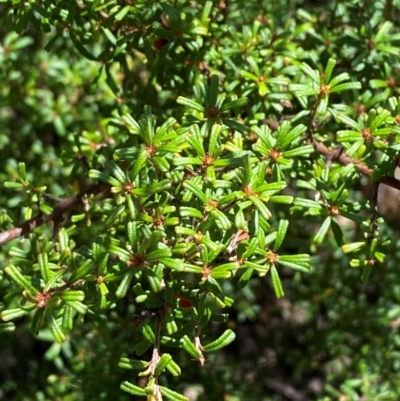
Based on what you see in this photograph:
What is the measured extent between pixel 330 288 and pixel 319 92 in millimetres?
960

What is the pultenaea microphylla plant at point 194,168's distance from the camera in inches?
42.3

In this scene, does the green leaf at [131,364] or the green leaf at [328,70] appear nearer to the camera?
the green leaf at [131,364]

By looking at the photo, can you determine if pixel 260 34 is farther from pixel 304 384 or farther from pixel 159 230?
pixel 304 384

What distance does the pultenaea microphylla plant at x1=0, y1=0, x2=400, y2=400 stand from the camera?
107cm

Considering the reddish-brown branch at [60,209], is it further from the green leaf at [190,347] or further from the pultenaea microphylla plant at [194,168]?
the green leaf at [190,347]

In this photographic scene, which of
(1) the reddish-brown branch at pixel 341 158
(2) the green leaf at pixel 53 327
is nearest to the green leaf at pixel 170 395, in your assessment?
(2) the green leaf at pixel 53 327

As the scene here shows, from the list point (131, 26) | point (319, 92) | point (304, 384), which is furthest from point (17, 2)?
point (304, 384)

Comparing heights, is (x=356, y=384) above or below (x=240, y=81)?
below

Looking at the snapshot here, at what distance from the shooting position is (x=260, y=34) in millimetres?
1567

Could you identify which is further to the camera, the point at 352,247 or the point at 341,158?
the point at 341,158

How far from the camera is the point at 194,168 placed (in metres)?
1.18

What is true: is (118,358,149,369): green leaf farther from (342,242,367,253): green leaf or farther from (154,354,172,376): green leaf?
(342,242,367,253): green leaf

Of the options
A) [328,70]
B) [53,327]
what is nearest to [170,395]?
[53,327]

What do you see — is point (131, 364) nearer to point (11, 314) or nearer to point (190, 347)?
point (190, 347)
